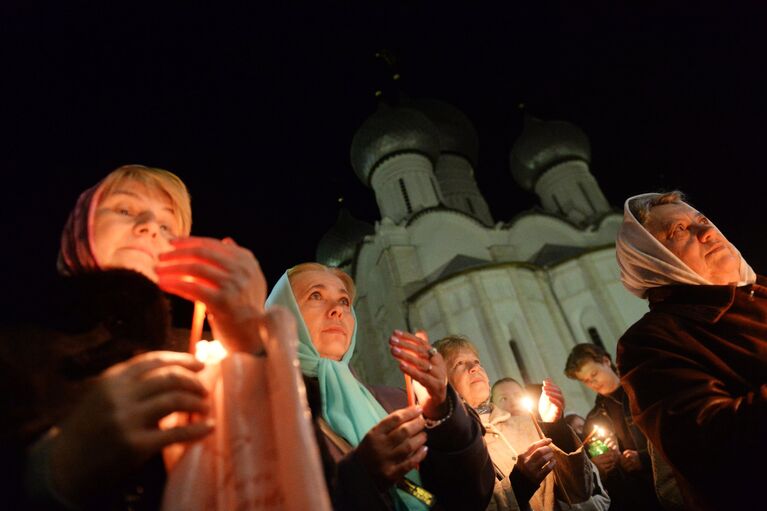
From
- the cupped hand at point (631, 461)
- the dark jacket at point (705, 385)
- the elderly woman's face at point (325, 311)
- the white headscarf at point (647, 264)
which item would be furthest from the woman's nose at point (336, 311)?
the cupped hand at point (631, 461)

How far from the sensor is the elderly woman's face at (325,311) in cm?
266

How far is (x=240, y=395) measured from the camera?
129cm

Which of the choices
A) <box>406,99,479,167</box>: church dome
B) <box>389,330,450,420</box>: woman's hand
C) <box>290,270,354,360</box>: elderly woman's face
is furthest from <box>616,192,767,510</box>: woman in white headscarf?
<box>406,99,479,167</box>: church dome

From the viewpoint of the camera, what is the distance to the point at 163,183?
2037mm

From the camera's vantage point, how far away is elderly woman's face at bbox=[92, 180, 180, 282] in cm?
170

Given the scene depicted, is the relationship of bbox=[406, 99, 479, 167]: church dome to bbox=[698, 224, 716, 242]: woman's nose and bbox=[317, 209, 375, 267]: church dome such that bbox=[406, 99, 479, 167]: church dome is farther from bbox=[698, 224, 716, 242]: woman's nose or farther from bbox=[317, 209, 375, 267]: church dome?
bbox=[698, 224, 716, 242]: woman's nose

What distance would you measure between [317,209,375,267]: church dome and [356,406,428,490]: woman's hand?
24.6m

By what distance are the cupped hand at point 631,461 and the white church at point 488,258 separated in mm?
11927

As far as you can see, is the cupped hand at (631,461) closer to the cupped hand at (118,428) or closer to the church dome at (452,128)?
the cupped hand at (118,428)

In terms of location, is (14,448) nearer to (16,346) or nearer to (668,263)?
(16,346)

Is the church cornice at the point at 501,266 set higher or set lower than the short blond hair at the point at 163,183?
higher

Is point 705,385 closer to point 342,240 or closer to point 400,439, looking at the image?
point 400,439

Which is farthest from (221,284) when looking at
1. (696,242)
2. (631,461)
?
(631,461)

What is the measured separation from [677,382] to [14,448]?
275cm
